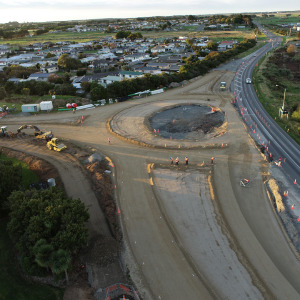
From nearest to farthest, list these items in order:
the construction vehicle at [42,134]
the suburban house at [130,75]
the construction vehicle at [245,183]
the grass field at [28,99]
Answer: the construction vehicle at [245,183] < the construction vehicle at [42,134] < the grass field at [28,99] < the suburban house at [130,75]

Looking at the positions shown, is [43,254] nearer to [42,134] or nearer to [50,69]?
[42,134]

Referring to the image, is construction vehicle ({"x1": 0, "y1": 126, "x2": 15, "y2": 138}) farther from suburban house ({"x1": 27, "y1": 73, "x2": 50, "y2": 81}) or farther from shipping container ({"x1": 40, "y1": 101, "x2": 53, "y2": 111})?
suburban house ({"x1": 27, "y1": 73, "x2": 50, "y2": 81})

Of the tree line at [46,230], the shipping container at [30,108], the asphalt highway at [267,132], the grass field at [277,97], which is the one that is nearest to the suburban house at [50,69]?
the shipping container at [30,108]

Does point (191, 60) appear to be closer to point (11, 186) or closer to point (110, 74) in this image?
point (110, 74)

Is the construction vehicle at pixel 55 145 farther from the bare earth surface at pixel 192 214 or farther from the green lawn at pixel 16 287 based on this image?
the green lawn at pixel 16 287

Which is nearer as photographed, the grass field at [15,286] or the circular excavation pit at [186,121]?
the grass field at [15,286]

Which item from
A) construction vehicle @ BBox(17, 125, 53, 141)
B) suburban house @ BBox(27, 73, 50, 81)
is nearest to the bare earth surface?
construction vehicle @ BBox(17, 125, 53, 141)

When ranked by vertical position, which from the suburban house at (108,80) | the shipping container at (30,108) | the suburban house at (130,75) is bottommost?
the shipping container at (30,108)
